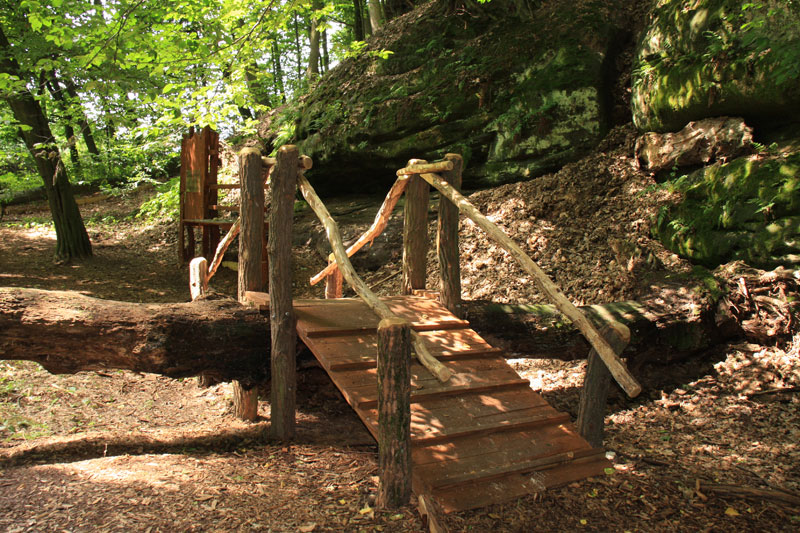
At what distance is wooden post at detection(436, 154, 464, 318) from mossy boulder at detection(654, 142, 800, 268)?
2973 mm

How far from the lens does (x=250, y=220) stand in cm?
473

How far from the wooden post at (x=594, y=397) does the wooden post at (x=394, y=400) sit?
1.40 meters

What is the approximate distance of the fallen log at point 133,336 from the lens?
4031mm

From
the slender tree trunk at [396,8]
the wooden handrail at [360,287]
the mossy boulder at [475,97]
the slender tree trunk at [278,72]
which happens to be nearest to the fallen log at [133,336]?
the wooden handrail at [360,287]

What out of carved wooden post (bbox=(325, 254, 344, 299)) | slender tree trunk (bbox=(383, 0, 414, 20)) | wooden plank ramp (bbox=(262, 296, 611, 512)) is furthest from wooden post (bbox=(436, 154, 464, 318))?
slender tree trunk (bbox=(383, 0, 414, 20))

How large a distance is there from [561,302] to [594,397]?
0.71 m

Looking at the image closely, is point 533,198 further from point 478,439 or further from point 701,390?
point 478,439

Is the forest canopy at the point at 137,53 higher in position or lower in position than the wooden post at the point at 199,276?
higher

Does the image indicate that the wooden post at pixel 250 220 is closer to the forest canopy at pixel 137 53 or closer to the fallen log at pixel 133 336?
the fallen log at pixel 133 336

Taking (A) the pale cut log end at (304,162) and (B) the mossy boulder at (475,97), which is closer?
(A) the pale cut log end at (304,162)

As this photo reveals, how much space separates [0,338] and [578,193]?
7.27 m

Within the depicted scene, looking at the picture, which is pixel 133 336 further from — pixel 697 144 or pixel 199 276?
pixel 697 144

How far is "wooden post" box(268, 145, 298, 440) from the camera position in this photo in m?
4.27

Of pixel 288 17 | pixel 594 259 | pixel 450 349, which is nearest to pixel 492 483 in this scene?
pixel 450 349
